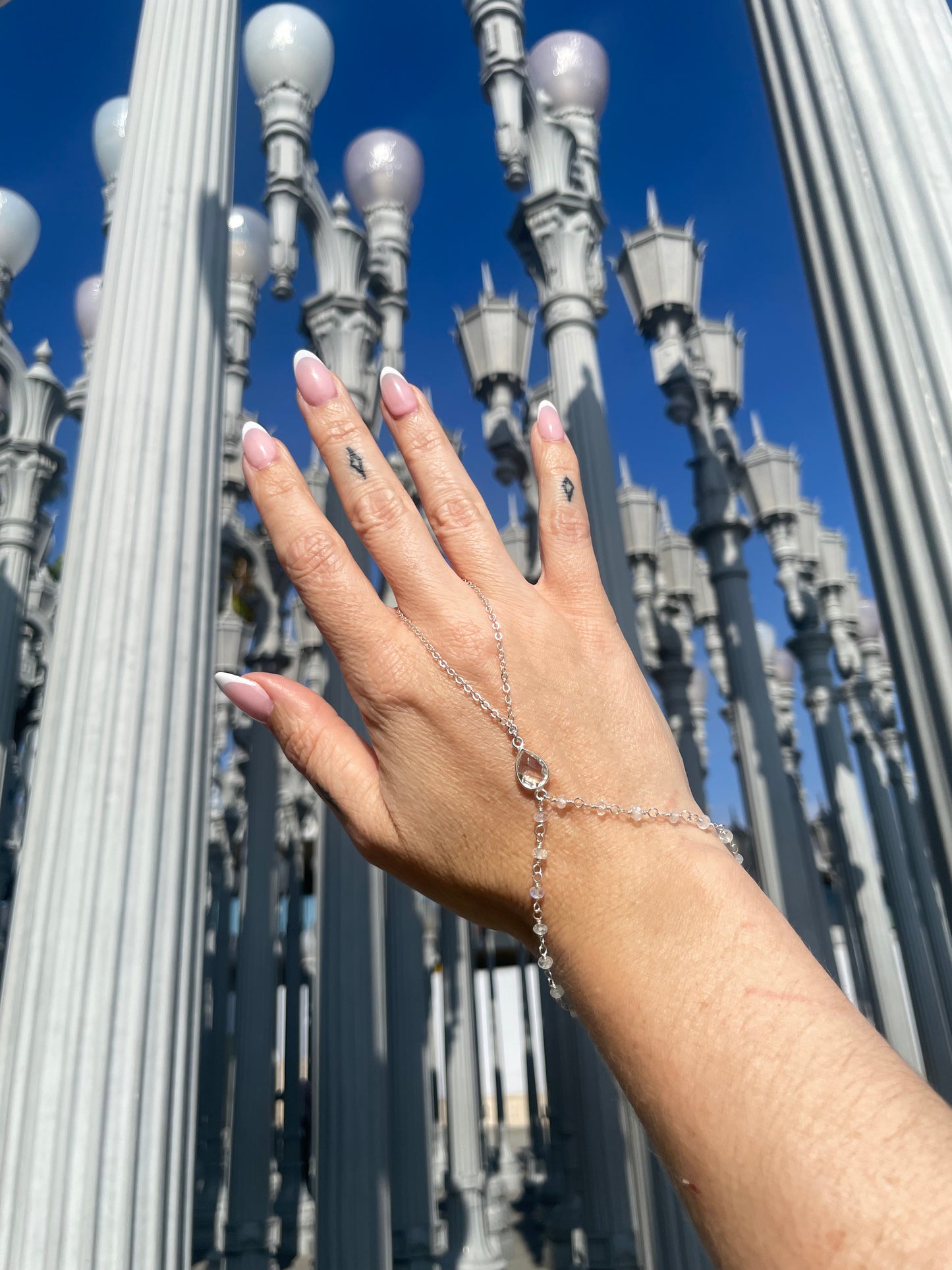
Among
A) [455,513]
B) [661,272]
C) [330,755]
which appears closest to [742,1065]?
[330,755]

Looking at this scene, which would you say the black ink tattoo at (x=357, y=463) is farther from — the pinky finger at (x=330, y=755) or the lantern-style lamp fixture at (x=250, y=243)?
the lantern-style lamp fixture at (x=250, y=243)

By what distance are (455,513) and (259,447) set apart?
0.38m

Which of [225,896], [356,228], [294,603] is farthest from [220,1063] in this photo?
[356,228]

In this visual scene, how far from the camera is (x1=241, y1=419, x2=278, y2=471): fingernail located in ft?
4.92

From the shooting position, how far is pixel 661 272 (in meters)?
10.9

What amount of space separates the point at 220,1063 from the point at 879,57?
2015 centimetres

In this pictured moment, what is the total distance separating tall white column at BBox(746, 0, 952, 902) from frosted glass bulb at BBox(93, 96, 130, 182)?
834 centimetres

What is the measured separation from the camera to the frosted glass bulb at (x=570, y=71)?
33.4 feet

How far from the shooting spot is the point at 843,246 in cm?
297

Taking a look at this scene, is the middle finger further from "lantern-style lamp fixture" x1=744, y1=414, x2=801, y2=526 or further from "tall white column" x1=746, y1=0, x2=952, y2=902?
"lantern-style lamp fixture" x1=744, y1=414, x2=801, y2=526

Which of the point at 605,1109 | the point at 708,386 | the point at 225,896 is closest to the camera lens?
the point at 605,1109

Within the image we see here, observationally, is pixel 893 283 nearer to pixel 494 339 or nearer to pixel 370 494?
pixel 370 494

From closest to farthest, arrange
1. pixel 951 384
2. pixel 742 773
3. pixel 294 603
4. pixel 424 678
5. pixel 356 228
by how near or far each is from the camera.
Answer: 1. pixel 424 678
2. pixel 951 384
3. pixel 356 228
4. pixel 742 773
5. pixel 294 603

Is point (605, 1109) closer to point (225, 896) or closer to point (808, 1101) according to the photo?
point (808, 1101)
